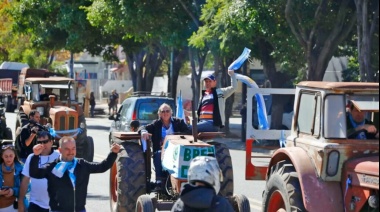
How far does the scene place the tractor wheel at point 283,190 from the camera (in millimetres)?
9695

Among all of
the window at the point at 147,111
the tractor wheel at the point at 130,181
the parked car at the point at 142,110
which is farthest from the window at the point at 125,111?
the tractor wheel at the point at 130,181

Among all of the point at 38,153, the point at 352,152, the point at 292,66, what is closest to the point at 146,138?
the point at 38,153

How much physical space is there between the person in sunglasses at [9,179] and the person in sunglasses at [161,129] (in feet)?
7.08

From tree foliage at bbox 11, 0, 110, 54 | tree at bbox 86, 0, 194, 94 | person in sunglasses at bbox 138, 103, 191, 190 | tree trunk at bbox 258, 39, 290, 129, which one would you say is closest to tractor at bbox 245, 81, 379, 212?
person in sunglasses at bbox 138, 103, 191, 190

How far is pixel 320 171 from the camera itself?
31.3 ft

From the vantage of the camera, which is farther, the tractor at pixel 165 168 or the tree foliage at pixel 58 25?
the tree foliage at pixel 58 25

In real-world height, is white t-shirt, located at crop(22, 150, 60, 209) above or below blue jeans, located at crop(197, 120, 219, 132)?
below

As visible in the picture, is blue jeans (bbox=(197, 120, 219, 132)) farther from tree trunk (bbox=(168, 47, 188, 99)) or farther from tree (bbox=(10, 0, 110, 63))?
tree trunk (bbox=(168, 47, 188, 99))

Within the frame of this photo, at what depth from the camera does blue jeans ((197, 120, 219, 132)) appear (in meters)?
12.9

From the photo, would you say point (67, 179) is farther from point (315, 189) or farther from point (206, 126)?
point (206, 126)

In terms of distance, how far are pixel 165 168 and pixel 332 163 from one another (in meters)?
3.13

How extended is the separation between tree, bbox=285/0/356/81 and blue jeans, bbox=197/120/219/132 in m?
14.4

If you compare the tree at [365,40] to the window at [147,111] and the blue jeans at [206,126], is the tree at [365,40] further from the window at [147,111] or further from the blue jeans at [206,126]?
the blue jeans at [206,126]

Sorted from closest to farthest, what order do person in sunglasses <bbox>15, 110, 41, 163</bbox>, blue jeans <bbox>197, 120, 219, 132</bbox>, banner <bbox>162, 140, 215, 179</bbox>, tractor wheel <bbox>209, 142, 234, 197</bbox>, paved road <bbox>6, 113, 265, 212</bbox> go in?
banner <bbox>162, 140, 215, 179</bbox> < tractor wheel <bbox>209, 142, 234, 197</bbox> < blue jeans <bbox>197, 120, 219, 132</bbox> < person in sunglasses <bbox>15, 110, 41, 163</bbox> < paved road <bbox>6, 113, 265, 212</bbox>
